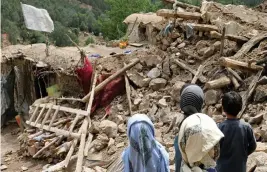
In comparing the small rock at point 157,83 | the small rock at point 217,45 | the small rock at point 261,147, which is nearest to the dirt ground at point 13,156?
the small rock at point 157,83

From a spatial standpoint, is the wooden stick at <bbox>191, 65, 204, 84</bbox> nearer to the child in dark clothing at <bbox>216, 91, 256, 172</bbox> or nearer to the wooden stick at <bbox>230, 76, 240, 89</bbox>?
the wooden stick at <bbox>230, 76, 240, 89</bbox>

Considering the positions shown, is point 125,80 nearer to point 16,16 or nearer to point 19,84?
point 19,84

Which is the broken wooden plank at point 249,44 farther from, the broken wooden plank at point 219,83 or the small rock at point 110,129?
the small rock at point 110,129

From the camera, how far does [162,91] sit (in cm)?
902

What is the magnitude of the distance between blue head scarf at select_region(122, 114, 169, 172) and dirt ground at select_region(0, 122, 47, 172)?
6936 mm

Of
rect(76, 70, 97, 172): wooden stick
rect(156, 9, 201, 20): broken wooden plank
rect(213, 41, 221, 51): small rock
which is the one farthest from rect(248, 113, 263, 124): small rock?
rect(156, 9, 201, 20): broken wooden plank

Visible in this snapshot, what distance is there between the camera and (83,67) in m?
10.3

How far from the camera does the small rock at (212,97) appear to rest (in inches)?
288

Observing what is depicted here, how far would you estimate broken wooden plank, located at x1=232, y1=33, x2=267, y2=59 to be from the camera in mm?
7708

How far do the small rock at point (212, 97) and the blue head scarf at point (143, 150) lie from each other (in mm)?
4496

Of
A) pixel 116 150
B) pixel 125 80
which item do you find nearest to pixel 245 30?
pixel 125 80

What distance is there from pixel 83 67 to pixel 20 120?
3.69 m

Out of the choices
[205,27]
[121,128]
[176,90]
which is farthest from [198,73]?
[121,128]

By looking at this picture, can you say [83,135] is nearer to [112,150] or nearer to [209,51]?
[112,150]
